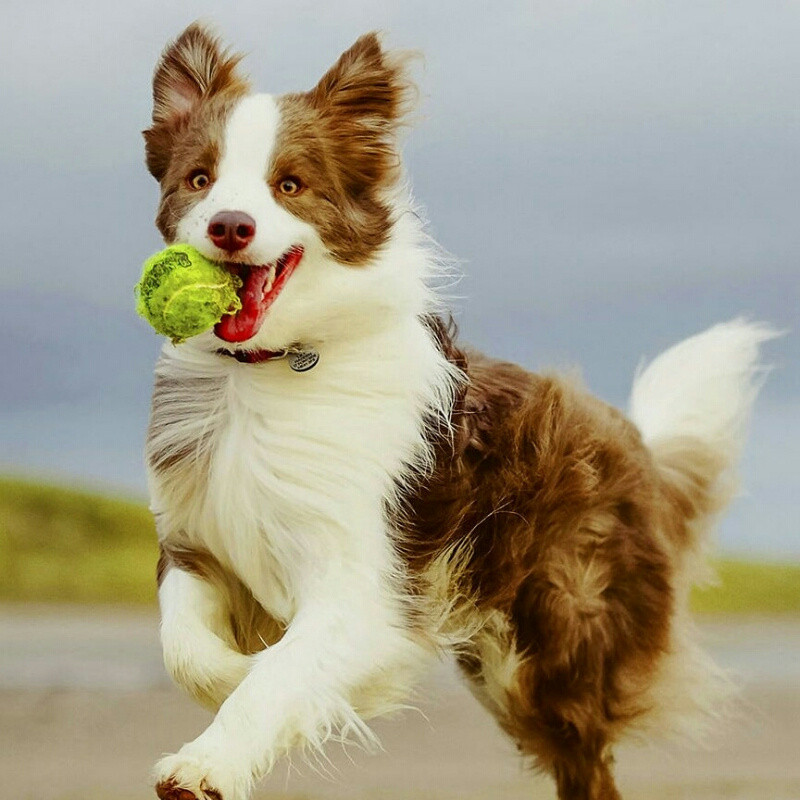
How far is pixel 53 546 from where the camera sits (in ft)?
40.9

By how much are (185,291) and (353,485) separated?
0.98 metres

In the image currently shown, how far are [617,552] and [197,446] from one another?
1.79m

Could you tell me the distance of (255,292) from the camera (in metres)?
4.95

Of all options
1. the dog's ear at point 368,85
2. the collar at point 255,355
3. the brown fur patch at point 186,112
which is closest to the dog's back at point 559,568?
the collar at point 255,355

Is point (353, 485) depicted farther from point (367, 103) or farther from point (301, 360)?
point (367, 103)

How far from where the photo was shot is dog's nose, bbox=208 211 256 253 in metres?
4.70

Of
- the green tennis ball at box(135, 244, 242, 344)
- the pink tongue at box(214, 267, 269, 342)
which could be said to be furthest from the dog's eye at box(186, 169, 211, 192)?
the pink tongue at box(214, 267, 269, 342)

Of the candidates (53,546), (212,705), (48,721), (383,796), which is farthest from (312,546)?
(53,546)

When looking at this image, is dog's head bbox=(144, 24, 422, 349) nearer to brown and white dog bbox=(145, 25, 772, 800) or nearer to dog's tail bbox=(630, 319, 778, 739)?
brown and white dog bbox=(145, 25, 772, 800)

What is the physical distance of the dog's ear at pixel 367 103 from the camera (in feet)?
17.3

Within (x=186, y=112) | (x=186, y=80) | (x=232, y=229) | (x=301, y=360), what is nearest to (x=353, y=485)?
(x=301, y=360)

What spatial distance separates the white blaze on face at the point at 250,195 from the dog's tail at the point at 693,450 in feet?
8.07

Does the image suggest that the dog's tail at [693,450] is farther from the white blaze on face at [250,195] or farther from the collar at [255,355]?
the white blaze on face at [250,195]

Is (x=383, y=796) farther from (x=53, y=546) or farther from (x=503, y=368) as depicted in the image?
(x=53, y=546)
